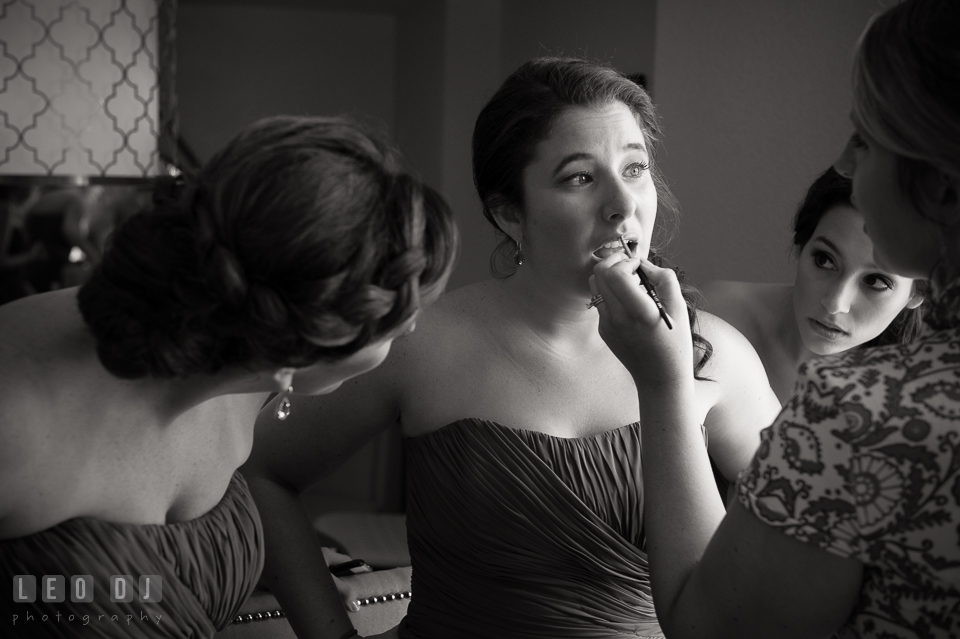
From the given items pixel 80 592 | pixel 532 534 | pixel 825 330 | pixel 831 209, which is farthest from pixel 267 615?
pixel 831 209

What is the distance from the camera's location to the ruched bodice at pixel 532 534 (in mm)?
1260

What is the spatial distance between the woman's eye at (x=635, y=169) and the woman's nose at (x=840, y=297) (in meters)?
0.41

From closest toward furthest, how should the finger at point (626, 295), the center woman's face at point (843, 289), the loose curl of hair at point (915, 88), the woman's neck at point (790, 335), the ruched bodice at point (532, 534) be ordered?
the loose curl of hair at point (915, 88)
the finger at point (626, 295)
the ruched bodice at point (532, 534)
the center woman's face at point (843, 289)
the woman's neck at point (790, 335)

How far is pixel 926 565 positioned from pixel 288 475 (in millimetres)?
928

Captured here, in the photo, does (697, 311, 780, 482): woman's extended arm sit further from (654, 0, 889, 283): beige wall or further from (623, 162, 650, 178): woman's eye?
(654, 0, 889, 283): beige wall

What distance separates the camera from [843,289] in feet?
4.94

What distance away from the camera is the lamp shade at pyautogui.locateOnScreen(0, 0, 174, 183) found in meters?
2.18

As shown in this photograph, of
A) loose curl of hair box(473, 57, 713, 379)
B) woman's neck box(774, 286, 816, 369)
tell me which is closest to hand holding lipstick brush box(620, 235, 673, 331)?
loose curl of hair box(473, 57, 713, 379)

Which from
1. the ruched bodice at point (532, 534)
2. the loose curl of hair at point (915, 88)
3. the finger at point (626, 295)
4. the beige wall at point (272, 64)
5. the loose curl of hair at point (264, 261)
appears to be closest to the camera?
the loose curl of hair at point (915, 88)

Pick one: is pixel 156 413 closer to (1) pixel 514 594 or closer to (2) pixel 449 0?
(1) pixel 514 594

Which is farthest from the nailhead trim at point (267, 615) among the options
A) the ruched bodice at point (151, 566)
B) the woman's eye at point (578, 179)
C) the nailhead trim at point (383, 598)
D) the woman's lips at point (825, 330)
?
the woman's lips at point (825, 330)

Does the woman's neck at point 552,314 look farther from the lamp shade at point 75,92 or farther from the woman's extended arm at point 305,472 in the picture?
the lamp shade at point 75,92

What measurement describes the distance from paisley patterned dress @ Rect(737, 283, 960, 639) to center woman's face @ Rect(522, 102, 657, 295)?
529mm

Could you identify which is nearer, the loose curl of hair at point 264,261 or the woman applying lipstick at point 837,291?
the loose curl of hair at point 264,261
